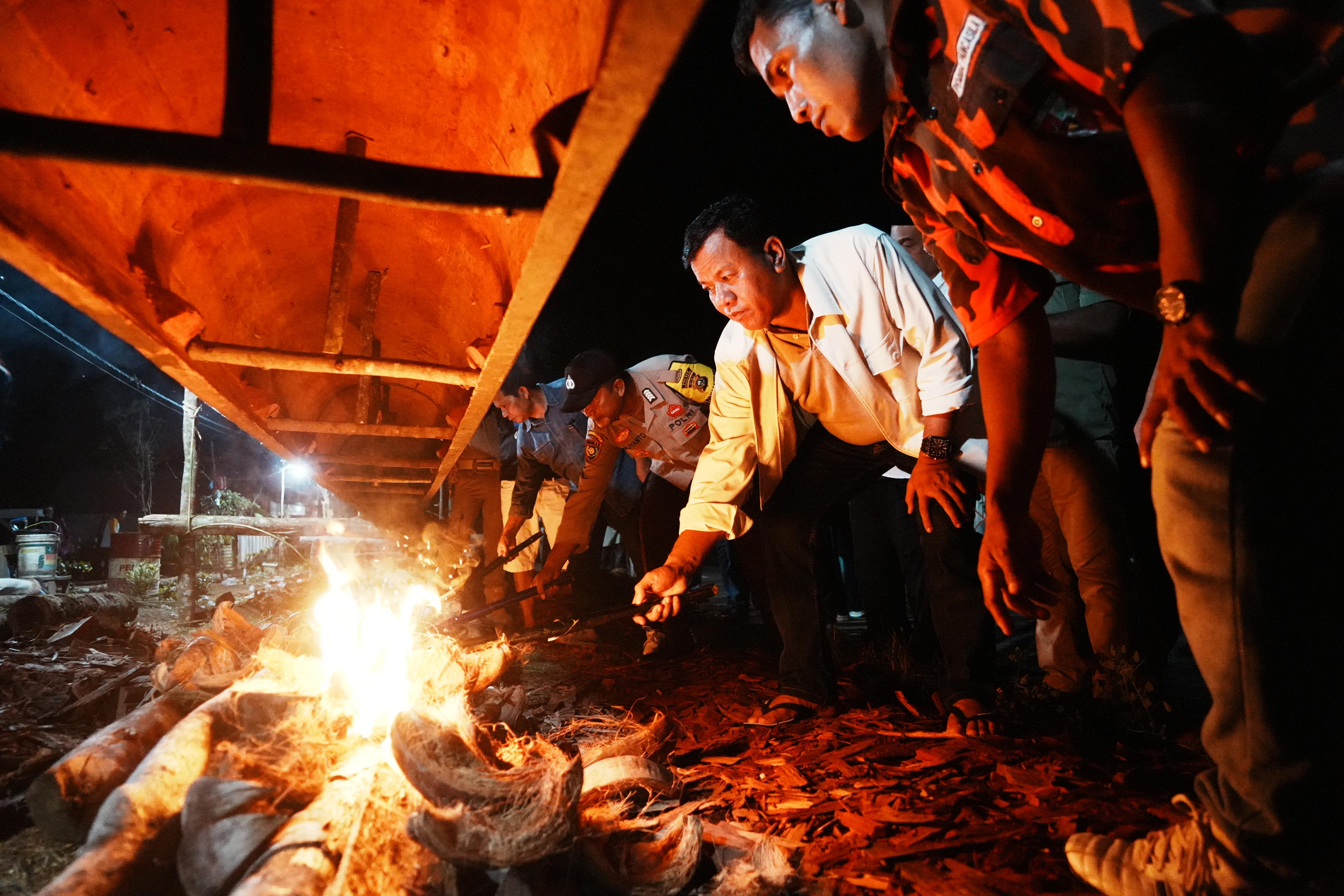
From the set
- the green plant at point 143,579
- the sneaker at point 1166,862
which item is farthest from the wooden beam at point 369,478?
the green plant at point 143,579

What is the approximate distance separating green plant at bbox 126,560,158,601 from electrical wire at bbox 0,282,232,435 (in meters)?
5.54

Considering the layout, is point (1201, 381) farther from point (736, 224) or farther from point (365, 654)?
point (365, 654)

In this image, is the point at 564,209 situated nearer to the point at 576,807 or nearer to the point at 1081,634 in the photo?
the point at 576,807

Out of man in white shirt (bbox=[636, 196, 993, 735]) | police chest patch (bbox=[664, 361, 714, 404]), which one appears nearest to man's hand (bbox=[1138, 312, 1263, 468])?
man in white shirt (bbox=[636, 196, 993, 735])

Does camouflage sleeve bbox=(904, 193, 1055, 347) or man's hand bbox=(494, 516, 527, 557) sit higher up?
camouflage sleeve bbox=(904, 193, 1055, 347)

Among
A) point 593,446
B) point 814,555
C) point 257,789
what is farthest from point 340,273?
point 593,446

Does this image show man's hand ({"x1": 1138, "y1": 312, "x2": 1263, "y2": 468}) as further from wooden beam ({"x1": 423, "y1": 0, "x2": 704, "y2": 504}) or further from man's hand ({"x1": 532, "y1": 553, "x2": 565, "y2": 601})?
man's hand ({"x1": 532, "y1": 553, "x2": 565, "y2": 601})

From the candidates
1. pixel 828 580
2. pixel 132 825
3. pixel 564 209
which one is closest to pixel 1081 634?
pixel 828 580

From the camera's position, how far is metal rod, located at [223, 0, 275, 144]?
1654 mm

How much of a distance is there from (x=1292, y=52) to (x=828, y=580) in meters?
4.95

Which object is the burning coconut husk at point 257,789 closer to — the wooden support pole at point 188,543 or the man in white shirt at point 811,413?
the man in white shirt at point 811,413

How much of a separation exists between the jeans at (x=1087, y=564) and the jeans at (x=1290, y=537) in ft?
6.13

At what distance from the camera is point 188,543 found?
32.7ft

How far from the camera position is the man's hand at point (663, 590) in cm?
277
